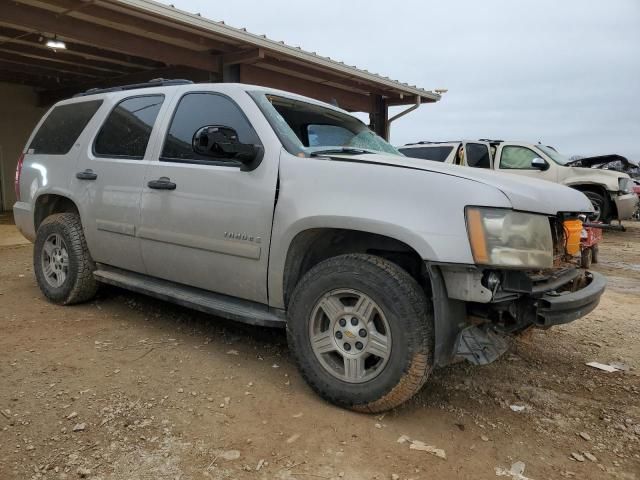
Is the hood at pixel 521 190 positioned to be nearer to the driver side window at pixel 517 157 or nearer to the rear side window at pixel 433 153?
the rear side window at pixel 433 153

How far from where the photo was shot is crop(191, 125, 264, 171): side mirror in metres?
2.94

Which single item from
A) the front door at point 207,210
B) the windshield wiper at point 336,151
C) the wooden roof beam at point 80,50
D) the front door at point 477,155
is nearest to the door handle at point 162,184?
the front door at point 207,210

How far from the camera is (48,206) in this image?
15.8 ft

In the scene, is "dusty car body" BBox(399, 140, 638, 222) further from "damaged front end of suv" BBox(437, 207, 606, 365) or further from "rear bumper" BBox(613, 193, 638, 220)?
"damaged front end of suv" BBox(437, 207, 606, 365)

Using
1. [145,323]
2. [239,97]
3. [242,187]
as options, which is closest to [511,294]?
[242,187]

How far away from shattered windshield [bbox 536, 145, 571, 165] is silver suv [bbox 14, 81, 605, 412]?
8.31 meters

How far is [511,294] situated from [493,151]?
8.94 metres

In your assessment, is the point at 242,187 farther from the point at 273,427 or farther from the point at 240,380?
the point at 273,427

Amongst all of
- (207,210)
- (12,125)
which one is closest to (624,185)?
(207,210)

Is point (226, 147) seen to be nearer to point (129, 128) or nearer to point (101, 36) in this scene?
point (129, 128)

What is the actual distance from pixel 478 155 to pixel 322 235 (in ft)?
28.0

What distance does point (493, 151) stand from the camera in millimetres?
10703

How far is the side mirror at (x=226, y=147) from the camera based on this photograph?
2.94 meters

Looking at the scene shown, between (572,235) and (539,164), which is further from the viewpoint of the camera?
(539,164)
